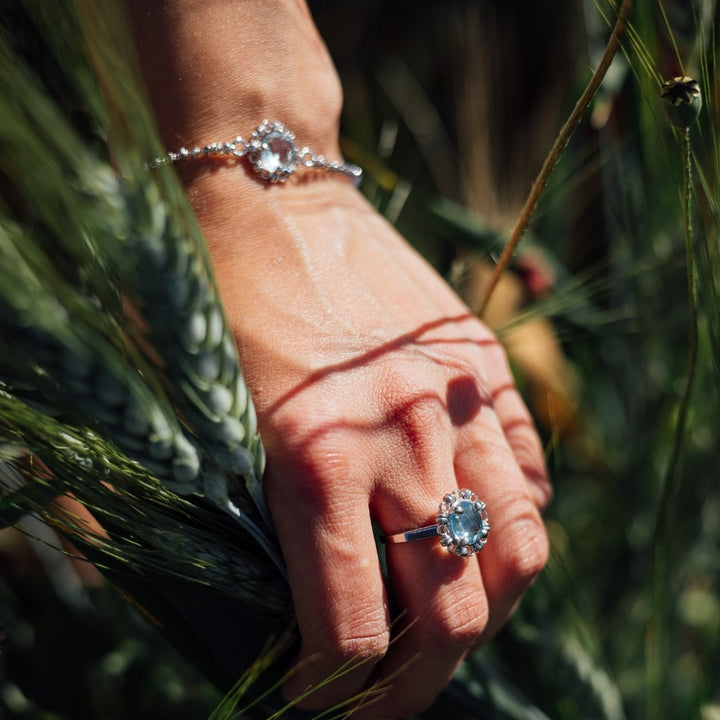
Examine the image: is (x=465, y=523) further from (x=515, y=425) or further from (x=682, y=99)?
(x=682, y=99)

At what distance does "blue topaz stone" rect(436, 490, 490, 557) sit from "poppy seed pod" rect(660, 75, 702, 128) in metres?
0.22

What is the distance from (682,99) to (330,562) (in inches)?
11.5

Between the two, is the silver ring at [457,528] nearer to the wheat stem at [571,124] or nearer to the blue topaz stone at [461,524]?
the blue topaz stone at [461,524]

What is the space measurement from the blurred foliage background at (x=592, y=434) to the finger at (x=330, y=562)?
13cm

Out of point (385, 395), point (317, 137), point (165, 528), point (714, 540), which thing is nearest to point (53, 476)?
point (165, 528)

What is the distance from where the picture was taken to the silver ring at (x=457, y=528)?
0.41 m

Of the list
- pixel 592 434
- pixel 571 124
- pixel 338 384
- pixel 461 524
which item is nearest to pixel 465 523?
pixel 461 524


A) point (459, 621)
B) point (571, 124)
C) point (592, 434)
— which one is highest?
point (571, 124)

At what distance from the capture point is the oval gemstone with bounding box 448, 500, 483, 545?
16.1 inches

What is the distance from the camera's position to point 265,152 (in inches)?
18.8

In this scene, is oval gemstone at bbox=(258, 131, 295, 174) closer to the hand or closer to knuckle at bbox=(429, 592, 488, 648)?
the hand

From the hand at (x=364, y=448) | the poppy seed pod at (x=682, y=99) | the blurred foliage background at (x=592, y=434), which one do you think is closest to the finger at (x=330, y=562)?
the hand at (x=364, y=448)

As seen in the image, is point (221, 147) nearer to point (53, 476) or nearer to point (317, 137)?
point (317, 137)

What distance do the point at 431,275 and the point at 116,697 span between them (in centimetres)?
41
